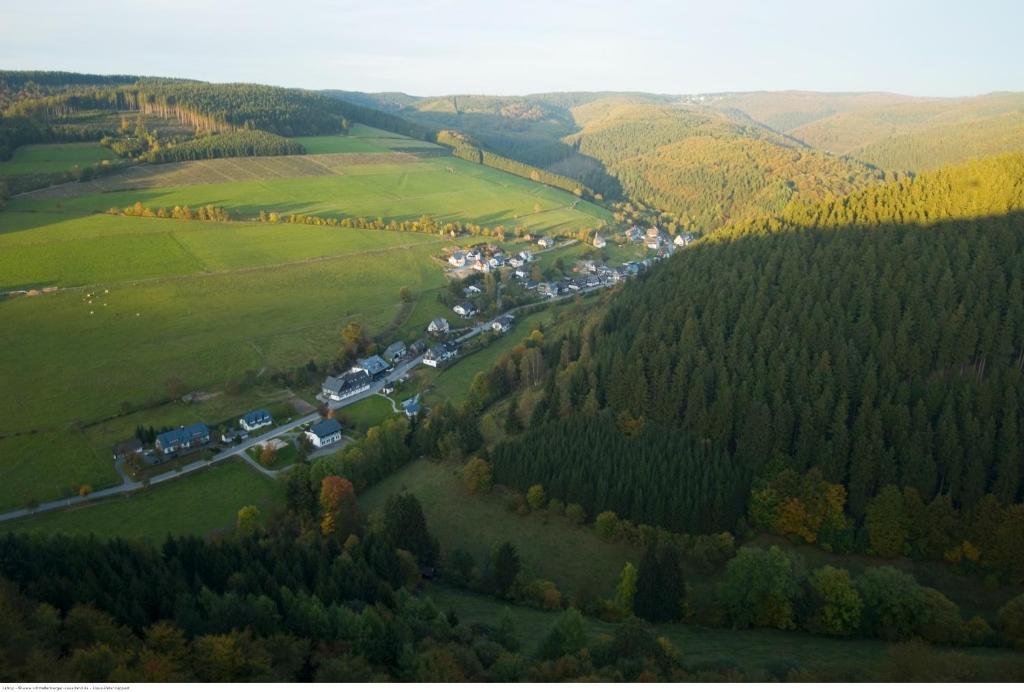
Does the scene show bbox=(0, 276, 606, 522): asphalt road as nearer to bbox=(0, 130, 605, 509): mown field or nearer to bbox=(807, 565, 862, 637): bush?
bbox=(0, 130, 605, 509): mown field

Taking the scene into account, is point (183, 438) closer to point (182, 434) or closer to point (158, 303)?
point (182, 434)

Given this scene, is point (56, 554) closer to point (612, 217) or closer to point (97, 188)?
point (97, 188)

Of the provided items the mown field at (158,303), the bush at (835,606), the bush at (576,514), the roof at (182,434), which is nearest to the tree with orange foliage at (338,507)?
the bush at (576,514)

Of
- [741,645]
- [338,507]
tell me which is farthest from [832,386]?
[338,507]

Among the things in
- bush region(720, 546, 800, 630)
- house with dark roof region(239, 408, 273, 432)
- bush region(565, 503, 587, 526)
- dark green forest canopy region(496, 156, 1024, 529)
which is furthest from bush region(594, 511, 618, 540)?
house with dark roof region(239, 408, 273, 432)

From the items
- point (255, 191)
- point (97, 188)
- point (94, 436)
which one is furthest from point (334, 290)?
point (97, 188)

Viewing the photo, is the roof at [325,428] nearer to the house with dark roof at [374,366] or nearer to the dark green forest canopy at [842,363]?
the house with dark roof at [374,366]
